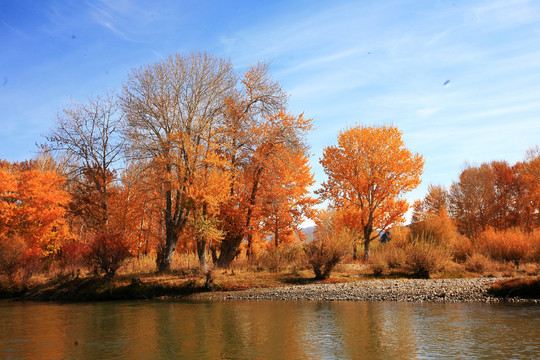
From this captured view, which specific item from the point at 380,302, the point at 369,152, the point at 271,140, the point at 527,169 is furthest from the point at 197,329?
the point at 527,169

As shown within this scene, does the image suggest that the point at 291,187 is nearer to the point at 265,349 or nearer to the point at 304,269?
the point at 304,269

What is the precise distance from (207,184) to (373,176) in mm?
15305

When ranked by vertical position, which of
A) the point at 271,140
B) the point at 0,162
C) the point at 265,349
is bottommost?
the point at 265,349

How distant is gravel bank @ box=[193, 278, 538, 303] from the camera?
18547mm

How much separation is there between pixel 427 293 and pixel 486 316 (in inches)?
215

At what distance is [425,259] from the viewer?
24.7 m

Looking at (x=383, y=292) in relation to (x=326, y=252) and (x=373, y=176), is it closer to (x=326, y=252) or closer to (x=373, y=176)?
(x=326, y=252)

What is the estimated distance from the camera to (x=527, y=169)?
164 feet

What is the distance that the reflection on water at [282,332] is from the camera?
10211 millimetres

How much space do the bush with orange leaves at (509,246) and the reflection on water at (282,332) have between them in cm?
1318

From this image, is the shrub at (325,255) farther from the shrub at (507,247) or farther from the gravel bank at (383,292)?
the shrub at (507,247)

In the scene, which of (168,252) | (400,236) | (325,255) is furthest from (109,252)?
(400,236)

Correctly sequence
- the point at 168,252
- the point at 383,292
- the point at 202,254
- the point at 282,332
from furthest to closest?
1. the point at 168,252
2. the point at 202,254
3. the point at 383,292
4. the point at 282,332

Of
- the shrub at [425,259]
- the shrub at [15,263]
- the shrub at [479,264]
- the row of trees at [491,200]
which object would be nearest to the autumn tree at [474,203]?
the row of trees at [491,200]
